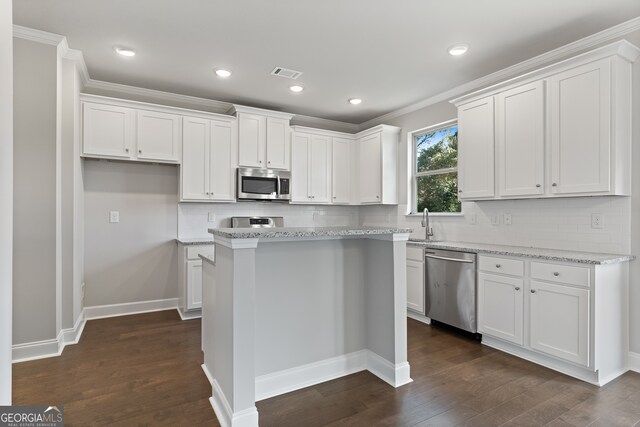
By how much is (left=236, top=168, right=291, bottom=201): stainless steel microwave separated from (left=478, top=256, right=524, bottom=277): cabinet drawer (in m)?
2.58

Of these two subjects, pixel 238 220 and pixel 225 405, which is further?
pixel 238 220

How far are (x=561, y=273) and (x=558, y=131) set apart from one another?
3.81 ft

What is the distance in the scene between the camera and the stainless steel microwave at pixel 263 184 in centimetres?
434

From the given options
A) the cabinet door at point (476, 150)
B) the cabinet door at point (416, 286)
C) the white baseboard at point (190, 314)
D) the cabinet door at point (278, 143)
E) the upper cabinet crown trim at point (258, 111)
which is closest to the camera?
the cabinet door at point (476, 150)

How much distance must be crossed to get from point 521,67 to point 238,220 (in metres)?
3.60

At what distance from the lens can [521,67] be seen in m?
3.33

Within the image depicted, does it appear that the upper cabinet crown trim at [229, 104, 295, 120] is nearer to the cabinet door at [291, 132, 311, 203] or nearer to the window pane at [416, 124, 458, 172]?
the cabinet door at [291, 132, 311, 203]

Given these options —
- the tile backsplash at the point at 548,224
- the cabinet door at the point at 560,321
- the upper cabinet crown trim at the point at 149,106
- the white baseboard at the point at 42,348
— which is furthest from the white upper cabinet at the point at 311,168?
the cabinet door at the point at 560,321

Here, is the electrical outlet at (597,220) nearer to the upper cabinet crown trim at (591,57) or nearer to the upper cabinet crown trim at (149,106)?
the upper cabinet crown trim at (591,57)

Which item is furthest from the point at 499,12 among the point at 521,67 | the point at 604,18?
the point at 521,67

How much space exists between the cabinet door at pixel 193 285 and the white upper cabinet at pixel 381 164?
2538 mm

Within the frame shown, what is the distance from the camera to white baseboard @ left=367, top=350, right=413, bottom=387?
2.38 metres

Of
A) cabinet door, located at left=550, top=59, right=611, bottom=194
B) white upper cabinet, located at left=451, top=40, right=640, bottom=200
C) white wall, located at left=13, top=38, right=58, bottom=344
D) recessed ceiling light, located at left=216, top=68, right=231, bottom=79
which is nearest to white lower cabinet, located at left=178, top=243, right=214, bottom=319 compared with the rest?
white wall, located at left=13, top=38, right=58, bottom=344

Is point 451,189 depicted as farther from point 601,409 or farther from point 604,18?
point 601,409
